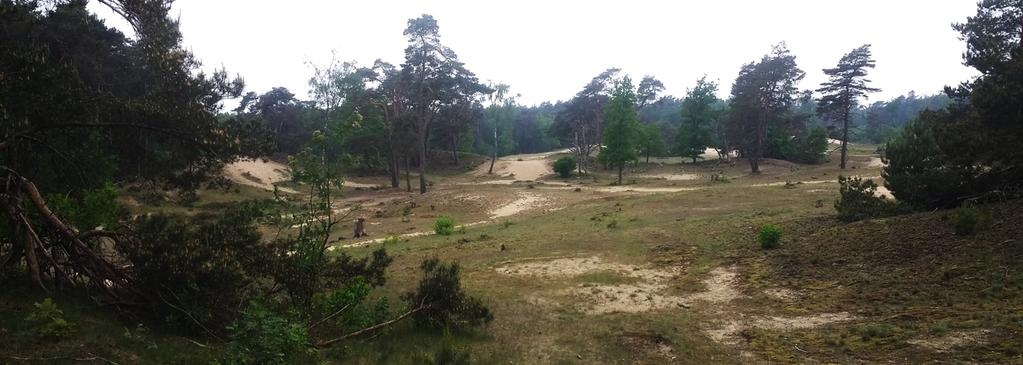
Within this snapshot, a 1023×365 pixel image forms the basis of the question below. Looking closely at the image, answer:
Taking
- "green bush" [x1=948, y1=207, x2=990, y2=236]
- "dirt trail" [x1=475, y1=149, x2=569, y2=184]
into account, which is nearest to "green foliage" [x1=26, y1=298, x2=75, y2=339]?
"green bush" [x1=948, y1=207, x2=990, y2=236]

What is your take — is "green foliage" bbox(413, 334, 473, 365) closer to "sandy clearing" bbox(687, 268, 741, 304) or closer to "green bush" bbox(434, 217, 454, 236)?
"sandy clearing" bbox(687, 268, 741, 304)

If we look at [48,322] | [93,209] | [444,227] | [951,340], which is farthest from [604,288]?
[444,227]

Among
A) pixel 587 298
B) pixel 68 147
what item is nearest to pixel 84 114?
pixel 68 147

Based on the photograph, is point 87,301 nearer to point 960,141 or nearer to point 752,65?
point 960,141

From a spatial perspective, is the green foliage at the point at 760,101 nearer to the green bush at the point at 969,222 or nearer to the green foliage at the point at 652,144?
the green foliage at the point at 652,144

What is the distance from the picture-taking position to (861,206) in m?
16.7

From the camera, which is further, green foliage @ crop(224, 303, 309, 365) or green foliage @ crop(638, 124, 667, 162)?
green foliage @ crop(638, 124, 667, 162)

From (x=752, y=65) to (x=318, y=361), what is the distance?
188ft

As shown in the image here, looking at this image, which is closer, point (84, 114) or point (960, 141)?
point (84, 114)

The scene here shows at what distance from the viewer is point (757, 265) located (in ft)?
44.3

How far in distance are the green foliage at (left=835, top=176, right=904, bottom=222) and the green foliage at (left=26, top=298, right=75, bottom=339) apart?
19096 millimetres

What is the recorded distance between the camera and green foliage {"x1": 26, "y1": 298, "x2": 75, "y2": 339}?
19.3ft

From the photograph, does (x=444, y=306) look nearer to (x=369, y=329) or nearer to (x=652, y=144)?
(x=369, y=329)

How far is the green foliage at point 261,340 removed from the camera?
18.4 ft
